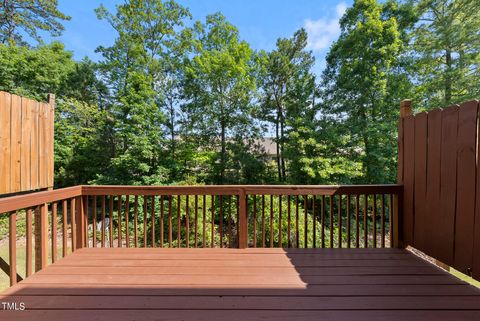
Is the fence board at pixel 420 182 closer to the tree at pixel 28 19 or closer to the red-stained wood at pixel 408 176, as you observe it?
the red-stained wood at pixel 408 176

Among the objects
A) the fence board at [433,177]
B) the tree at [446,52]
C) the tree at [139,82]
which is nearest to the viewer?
the fence board at [433,177]

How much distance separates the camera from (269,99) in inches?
439

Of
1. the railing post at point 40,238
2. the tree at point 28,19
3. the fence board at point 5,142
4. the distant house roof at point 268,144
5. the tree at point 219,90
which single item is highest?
the tree at point 28,19

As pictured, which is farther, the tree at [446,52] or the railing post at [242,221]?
the tree at [446,52]

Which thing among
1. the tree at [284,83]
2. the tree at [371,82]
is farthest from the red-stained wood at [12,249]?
the tree at [371,82]

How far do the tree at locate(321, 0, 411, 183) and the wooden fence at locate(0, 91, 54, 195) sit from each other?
876 cm

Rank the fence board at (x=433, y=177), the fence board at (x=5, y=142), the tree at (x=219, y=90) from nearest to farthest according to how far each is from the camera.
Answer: the fence board at (x=5, y=142)
the fence board at (x=433, y=177)
the tree at (x=219, y=90)

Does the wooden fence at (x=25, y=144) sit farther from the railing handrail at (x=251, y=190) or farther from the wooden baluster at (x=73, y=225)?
the railing handrail at (x=251, y=190)

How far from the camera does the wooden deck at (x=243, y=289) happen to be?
4.91 ft

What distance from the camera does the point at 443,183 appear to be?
207 centimetres

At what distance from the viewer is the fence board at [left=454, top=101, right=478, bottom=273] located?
5.82 ft

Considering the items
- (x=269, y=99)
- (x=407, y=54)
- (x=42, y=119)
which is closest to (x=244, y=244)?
(x=42, y=119)

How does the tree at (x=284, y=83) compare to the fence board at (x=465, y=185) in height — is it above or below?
above

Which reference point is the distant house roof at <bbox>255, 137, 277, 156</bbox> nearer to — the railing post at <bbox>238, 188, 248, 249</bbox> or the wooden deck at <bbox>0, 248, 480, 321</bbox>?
the railing post at <bbox>238, 188, 248, 249</bbox>
